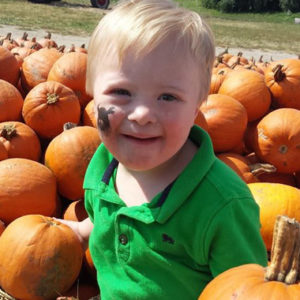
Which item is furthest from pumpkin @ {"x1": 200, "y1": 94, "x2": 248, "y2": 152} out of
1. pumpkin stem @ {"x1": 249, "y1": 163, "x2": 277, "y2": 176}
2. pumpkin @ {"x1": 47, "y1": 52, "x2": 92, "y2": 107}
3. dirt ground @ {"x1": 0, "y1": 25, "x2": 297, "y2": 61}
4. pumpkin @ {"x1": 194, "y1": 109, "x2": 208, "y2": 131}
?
dirt ground @ {"x1": 0, "y1": 25, "x2": 297, "y2": 61}

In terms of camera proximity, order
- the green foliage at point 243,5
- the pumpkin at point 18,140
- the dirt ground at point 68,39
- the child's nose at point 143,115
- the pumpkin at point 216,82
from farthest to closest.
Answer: the green foliage at point 243,5 → the dirt ground at point 68,39 → the pumpkin at point 216,82 → the pumpkin at point 18,140 → the child's nose at point 143,115

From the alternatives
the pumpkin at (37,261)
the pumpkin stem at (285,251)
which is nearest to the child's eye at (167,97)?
the pumpkin stem at (285,251)

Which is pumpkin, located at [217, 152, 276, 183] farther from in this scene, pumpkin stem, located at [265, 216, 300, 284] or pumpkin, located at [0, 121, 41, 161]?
pumpkin stem, located at [265, 216, 300, 284]

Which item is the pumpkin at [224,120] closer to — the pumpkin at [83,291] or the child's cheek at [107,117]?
the pumpkin at [83,291]

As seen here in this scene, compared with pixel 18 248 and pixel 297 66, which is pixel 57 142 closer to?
pixel 18 248

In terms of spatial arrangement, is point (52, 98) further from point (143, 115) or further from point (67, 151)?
point (143, 115)

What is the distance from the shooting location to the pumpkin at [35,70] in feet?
11.9

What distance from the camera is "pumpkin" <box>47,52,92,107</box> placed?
3361 mm

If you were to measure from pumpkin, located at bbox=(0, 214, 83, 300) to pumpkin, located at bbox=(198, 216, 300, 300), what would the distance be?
110 centimetres

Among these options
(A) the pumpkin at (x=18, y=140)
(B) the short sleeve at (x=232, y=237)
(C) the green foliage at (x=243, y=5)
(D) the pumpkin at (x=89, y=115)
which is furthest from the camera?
(C) the green foliage at (x=243, y=5)

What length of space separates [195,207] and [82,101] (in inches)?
82.1

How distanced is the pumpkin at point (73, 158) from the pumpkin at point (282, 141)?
1.21 metres

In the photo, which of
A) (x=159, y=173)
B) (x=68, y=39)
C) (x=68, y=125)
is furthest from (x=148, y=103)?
(x=68, y=39)

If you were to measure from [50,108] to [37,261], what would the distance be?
4.04 ft
